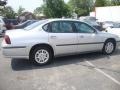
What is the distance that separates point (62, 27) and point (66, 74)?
2.04 meters

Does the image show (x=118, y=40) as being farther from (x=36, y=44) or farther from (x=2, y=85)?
(x=2, y=85)

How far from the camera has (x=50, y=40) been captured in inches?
320

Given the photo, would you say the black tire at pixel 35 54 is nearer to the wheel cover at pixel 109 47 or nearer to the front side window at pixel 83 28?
the front side window at pixel 83 28

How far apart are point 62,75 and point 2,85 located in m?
1.71

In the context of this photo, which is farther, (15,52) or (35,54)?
(35,54)

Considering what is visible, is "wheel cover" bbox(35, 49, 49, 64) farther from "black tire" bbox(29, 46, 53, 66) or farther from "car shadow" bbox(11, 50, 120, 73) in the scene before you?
"car shadow" bbox(11, 50, 120, 73)

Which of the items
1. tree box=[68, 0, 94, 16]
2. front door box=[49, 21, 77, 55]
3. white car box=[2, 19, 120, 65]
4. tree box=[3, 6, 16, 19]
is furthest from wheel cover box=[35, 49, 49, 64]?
tree box=[68, 0, 94, 16]

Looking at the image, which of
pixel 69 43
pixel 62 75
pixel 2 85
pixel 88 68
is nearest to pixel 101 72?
pixel 88 68

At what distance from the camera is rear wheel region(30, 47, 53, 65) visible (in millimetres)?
7992

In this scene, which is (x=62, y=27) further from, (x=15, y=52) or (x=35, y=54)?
(x=15, y=52)

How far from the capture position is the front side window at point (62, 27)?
8.38 metres

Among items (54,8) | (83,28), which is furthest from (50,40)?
(54,8)

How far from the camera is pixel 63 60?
29.3 feet

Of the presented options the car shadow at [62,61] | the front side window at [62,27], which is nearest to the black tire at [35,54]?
the car shadow at [62,61]
